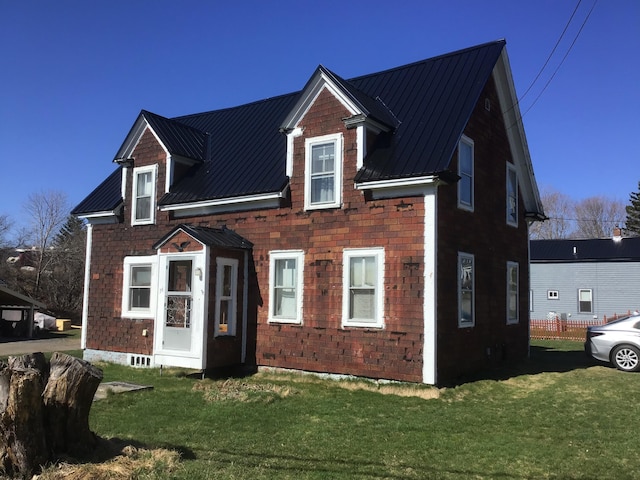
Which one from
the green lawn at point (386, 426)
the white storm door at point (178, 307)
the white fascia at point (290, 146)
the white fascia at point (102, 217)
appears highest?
the white fascia at point (290, 146)

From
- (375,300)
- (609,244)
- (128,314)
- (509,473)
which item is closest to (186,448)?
(509,473)

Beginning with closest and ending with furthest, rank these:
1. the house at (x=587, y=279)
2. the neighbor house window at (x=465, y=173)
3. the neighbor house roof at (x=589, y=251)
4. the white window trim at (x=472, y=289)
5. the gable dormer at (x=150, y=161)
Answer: the white window trim at (x=472, y=289)
the neighbor house window at (x=465, y=173)
the gable dormer at (x=150, y=161)
the house at (x=587, y=279)
the neighbor house roof at (x=589, y=251)

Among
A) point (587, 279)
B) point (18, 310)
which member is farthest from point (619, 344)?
point (18, 310)

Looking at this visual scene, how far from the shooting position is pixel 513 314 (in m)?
15.9

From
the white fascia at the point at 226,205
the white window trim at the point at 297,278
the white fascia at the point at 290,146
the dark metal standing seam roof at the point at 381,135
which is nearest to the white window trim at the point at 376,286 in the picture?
the white window trim at the point at 297,278

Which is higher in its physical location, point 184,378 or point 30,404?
point 30,404

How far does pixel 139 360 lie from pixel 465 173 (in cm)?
1028

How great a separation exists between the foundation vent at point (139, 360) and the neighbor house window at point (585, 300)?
2734cm

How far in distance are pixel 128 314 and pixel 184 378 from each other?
12.9 feet

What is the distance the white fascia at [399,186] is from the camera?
11.4 metres

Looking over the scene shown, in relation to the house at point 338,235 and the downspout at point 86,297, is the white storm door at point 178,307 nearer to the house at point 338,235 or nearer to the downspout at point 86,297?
the house at point 338,235

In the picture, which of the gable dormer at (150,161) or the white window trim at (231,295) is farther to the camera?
the gable dormer at (150,161)

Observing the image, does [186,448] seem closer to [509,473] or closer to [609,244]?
[509,473]

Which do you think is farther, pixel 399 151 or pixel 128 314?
pixel 128 314
